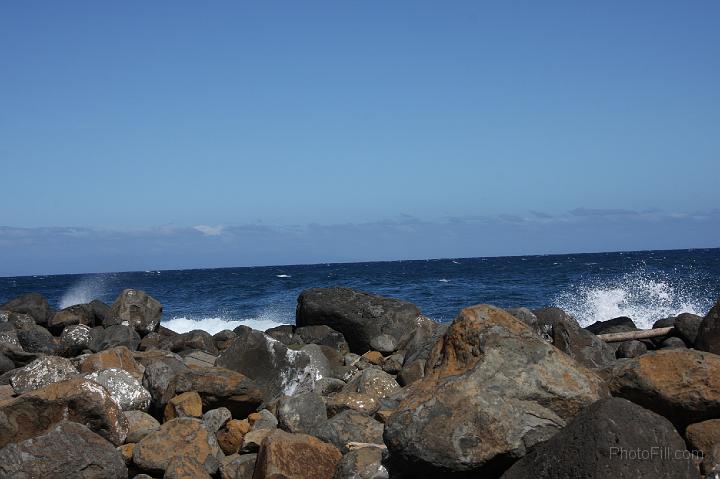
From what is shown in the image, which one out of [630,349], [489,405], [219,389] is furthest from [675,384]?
[630,349]

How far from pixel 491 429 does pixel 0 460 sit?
3883mm

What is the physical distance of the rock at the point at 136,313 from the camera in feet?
57.6

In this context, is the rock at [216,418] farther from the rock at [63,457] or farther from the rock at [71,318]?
the rock at [71,318]

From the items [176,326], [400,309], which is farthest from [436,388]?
[176,326]

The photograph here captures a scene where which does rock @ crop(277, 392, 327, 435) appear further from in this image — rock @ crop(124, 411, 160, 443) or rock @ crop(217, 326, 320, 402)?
rock @ crop(217, 326, 320, 402)

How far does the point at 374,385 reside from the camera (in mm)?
9117

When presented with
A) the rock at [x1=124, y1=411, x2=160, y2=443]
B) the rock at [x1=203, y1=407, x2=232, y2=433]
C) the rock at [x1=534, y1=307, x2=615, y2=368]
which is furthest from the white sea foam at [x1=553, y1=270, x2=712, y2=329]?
the rock at [x1=124, y1=411, x2=160, y2=443]

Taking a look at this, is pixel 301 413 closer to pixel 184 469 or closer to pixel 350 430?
pixel 350 430

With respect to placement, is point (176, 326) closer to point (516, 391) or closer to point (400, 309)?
point (400, 309)

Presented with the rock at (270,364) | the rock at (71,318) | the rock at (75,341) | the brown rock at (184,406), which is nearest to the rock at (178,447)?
the brown rock at (184,406)

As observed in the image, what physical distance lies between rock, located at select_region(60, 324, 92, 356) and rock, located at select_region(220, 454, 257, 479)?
27.7 feet

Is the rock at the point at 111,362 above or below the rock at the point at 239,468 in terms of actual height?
above

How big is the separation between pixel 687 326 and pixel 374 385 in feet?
21.0

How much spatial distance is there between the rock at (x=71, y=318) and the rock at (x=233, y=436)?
37.3 ft
